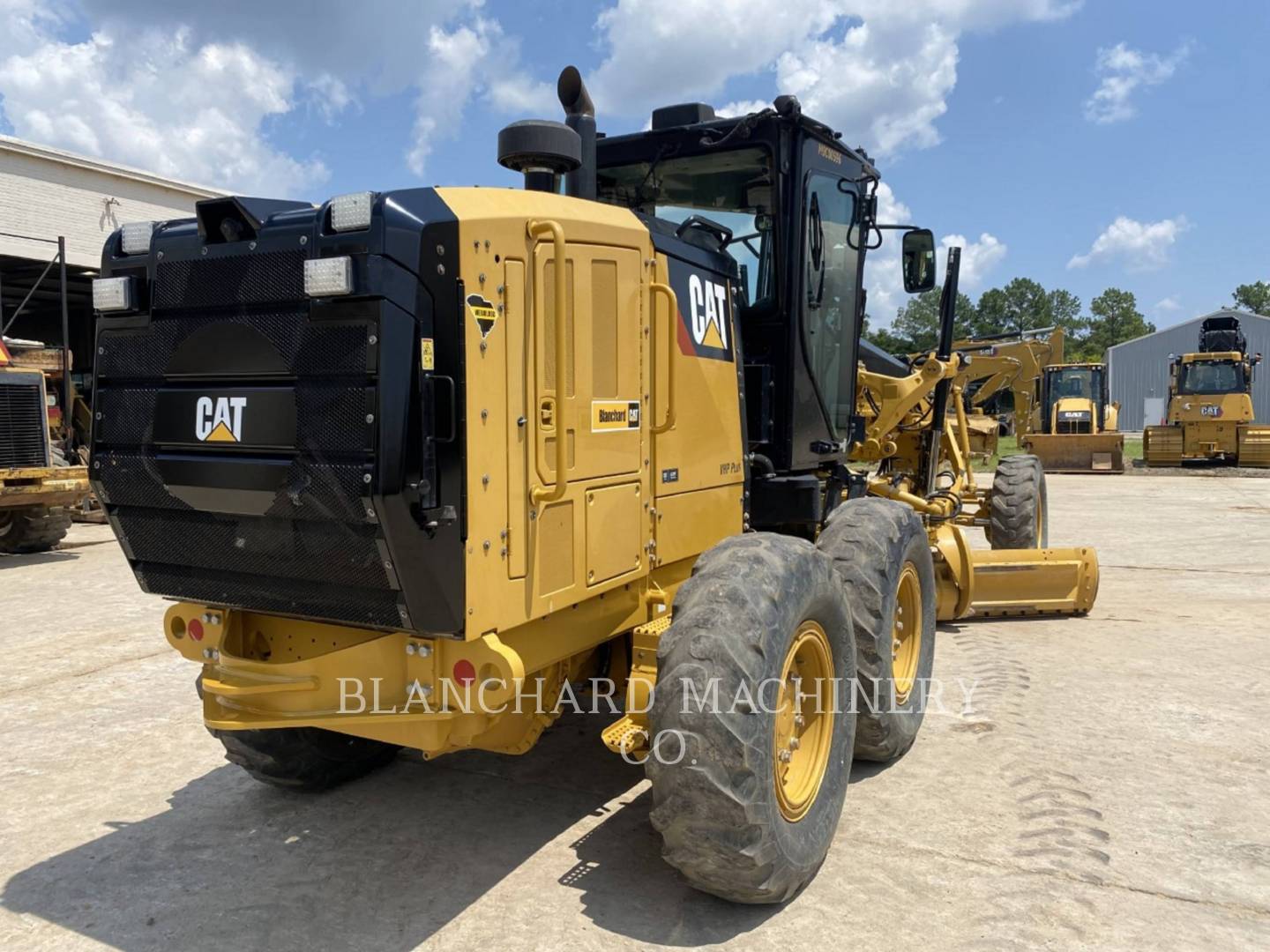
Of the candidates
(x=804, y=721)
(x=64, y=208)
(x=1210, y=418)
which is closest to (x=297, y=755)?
(x=804, y=721)

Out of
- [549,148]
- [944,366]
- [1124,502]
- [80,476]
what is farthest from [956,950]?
[1124,502]

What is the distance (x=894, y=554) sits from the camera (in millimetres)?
4414

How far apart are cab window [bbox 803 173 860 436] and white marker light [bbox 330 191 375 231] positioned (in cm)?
262

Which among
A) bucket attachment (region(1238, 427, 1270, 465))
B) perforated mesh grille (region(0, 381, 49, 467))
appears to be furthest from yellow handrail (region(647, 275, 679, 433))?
bucket attachment (region(1238, 427, 1270, 465))

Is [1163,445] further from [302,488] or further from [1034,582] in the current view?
[302,488]

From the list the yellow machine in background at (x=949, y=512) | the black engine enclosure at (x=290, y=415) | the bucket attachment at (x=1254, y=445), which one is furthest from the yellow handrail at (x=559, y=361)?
the bucket attachment at (x=1254, y=445)

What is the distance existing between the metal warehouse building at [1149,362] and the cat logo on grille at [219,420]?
5236 centimetres

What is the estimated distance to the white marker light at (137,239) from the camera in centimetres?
322

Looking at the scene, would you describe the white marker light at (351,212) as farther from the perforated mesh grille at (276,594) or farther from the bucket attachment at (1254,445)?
the bucket attachment at (1254,445)

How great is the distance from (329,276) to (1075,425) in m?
25.6

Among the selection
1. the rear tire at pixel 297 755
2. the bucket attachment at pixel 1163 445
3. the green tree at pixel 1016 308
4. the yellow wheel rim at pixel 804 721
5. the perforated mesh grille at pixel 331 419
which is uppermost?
the green tree at pixel 1016 308

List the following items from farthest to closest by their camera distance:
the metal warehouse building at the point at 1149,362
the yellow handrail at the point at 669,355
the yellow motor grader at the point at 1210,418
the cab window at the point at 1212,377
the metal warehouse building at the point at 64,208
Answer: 1. the metal warehouse building at the point at 1149,362
2. the cab window at the point at 1212,377
3. the yellow motor grader at the point at 1210,418
4. the metal warehouse building at the point at 64,208
5. the yellow handrail at the point at 669,355

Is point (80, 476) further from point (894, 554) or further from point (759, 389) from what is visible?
point (894, 554)

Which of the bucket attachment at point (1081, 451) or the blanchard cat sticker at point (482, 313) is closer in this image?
the blanchard cat sticker at point (482, 313)
